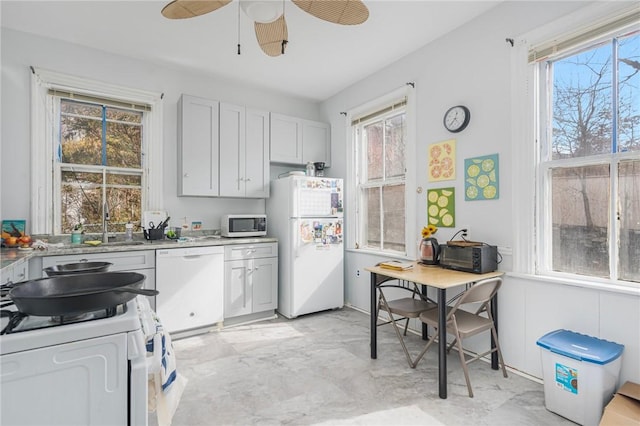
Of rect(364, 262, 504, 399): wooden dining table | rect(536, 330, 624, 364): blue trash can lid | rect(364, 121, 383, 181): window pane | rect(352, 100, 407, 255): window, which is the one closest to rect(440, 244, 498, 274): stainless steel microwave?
rect(364, 262, 504, 399): wooden dining table

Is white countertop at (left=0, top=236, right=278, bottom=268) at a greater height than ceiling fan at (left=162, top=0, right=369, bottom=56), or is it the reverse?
ceiling fan at (left=162, top=0, right=369, bottom=56)

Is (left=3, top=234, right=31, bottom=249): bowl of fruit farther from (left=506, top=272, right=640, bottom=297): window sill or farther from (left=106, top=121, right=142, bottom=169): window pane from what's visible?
(left=506, top=272, right=640, bottom=297): window sill

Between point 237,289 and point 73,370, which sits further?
point 237,289

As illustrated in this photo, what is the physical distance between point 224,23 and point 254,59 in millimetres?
675

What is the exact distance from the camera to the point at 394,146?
377 cm

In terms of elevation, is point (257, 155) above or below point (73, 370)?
above

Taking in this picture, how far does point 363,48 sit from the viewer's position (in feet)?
10.9

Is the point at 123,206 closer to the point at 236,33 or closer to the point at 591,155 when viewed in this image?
the point at 236,33

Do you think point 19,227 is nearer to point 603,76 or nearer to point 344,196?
point 344,196

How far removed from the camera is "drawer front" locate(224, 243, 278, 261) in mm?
3592

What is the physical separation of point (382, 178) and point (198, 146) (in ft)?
7.31

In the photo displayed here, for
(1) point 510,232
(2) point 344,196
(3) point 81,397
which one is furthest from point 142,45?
(1) point 510,232

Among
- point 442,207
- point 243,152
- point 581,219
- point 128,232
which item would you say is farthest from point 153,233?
point 581,219

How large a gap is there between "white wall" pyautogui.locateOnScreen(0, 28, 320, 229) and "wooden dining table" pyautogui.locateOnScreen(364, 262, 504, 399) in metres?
2.26
